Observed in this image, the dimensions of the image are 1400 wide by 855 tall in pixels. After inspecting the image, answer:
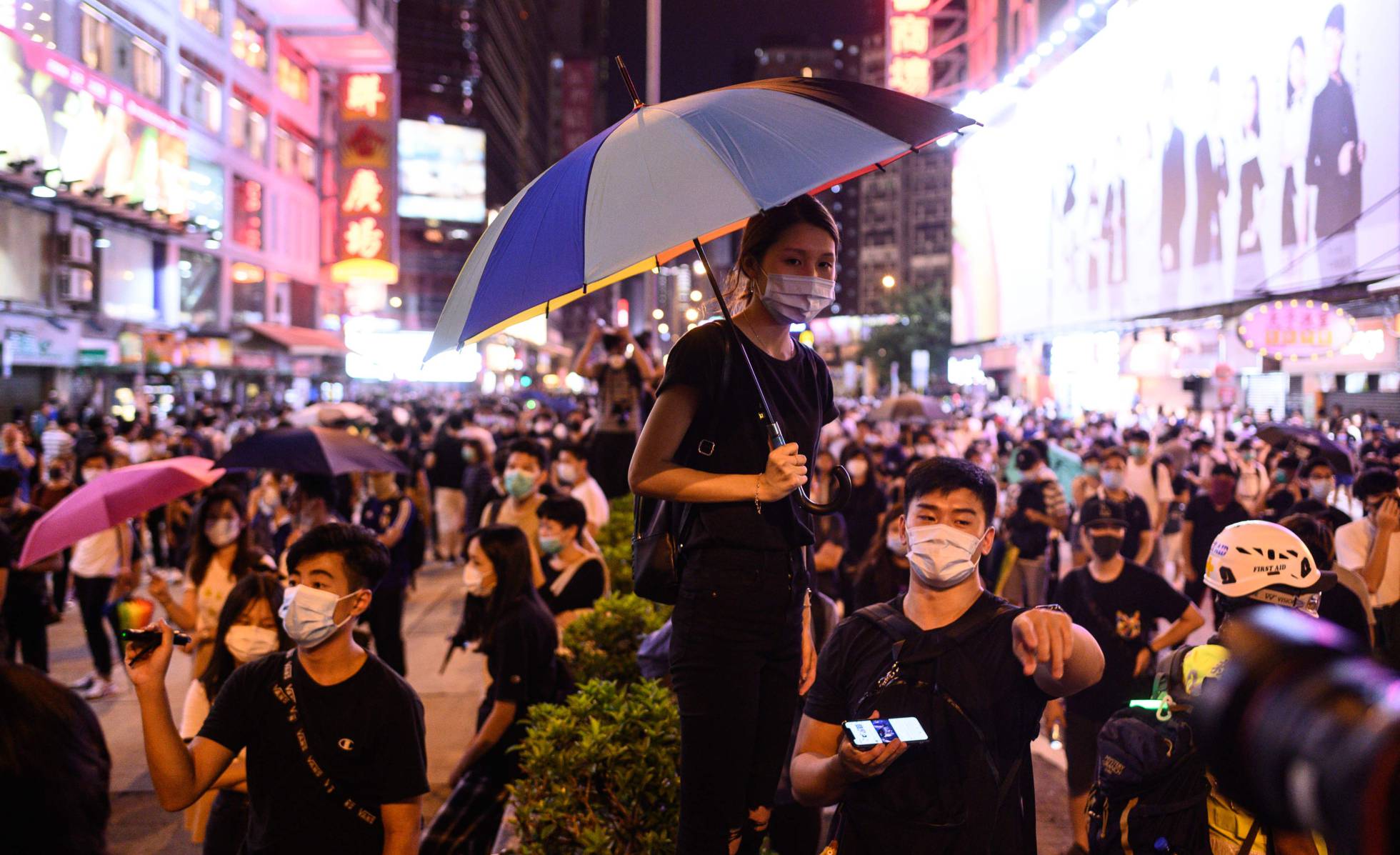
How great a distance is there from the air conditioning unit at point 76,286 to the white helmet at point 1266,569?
3018cm

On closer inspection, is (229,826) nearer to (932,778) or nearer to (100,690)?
(932,778)

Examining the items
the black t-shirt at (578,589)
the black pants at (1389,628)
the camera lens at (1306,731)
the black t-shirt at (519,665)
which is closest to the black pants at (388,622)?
the black t-shirt at (578,589)

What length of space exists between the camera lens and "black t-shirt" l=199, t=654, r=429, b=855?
8.72 ft

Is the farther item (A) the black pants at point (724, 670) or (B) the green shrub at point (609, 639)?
(B) the green shrub at point (609, 639)

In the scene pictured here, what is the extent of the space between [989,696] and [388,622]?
6465 millimetres

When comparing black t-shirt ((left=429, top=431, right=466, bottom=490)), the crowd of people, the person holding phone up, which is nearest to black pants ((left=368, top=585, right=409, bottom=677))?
the crowd of people

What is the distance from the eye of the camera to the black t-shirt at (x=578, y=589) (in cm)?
672

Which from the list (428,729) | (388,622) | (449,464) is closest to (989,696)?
(388,622)

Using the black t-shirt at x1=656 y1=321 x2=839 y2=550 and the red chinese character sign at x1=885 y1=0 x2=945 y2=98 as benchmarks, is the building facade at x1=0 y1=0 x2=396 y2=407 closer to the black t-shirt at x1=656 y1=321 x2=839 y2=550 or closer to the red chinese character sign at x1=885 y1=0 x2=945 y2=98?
the red chinese character sign at x1=885 y1=0 x2=945 y2=98

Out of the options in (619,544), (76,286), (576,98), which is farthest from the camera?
(576,98)

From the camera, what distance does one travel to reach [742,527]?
2.89 m

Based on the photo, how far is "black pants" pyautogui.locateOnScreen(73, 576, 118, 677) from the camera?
883cm

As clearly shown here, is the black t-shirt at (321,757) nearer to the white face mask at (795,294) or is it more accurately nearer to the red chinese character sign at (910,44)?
the white face mask at (795,294)

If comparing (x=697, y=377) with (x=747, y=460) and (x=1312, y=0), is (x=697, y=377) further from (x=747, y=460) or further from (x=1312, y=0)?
(x=1312, y=0)
